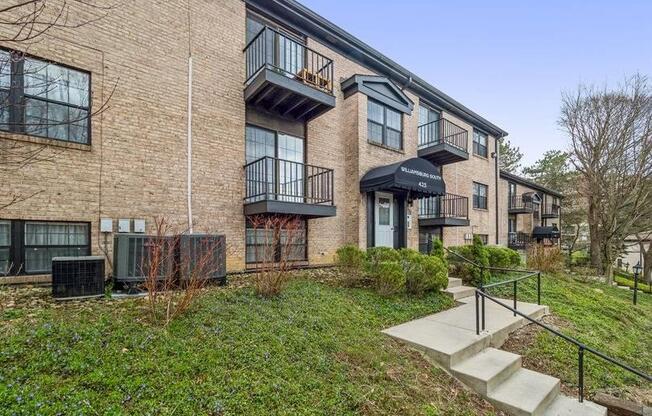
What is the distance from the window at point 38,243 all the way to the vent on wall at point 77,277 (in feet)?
4.09

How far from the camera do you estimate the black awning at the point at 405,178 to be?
9758 mm

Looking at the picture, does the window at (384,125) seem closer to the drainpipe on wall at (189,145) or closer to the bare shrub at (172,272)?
the drainpipe on wall at (189,145)

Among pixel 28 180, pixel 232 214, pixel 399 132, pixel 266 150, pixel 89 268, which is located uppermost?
pixel 399 132

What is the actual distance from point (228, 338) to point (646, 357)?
865 cm

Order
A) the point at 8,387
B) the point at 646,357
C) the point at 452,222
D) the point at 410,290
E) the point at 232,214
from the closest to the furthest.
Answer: the point at 8,387
the point at 646,357
the point at 410,290
the point at 232,214
the point at 452,222

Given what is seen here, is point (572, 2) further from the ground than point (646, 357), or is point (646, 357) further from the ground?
point (572, 2)

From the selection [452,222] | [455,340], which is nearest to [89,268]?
[455,340]

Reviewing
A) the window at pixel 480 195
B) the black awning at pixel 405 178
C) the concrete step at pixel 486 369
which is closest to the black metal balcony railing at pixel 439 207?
the window at pixel 480 195

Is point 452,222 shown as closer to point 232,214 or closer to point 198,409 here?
point 232,214

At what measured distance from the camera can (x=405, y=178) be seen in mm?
9922

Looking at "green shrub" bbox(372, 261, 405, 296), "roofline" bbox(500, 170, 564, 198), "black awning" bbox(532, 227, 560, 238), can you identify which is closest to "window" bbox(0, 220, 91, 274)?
"green shrub" bbox(372, 261, 405, 296)

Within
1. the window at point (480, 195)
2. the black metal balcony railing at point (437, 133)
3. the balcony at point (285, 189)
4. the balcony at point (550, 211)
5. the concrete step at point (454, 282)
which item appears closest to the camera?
the balcony at point (285, 189)

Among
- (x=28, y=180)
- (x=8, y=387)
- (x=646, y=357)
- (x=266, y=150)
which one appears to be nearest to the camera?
(x=8, y=387)

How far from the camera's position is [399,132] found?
498 inches
